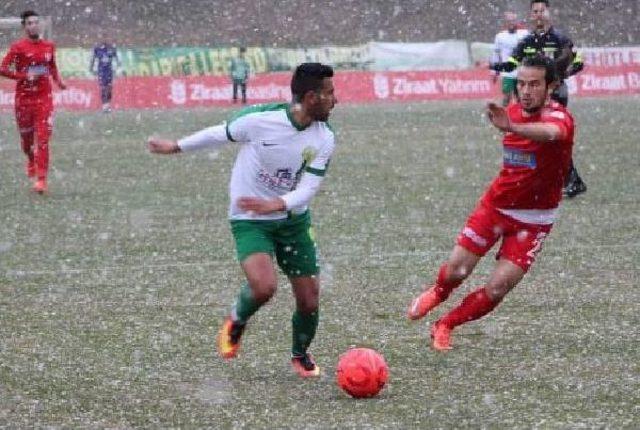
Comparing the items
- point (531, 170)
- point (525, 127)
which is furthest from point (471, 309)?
point (525, 127)

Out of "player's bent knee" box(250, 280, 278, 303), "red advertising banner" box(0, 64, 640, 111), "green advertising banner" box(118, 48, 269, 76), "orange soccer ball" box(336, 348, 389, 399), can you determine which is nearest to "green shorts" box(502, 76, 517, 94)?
"player's bent knee" box(250, 280, 278, 303)

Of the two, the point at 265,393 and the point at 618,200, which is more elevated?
the point at 265,393

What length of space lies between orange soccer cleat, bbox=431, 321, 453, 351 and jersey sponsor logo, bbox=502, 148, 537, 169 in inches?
38.4

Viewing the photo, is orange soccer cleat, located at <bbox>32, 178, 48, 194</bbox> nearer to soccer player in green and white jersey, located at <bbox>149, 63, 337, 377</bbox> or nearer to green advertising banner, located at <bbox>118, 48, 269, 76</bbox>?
soccer player in green and white jersey, located at <bbox>149, 63, 337, 377</bbox>

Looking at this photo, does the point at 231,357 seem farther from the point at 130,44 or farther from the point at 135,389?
the point at 130,44

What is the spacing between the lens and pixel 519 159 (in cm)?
729

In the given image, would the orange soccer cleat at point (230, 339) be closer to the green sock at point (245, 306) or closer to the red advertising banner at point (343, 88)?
the green sock at point (245, 306)

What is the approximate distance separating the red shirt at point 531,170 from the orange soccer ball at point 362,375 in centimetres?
144

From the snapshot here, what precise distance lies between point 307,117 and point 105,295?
10.4 ft

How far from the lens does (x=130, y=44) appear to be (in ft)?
175

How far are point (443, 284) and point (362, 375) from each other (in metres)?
1.50

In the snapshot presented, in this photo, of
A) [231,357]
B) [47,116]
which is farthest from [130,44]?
[231,357]

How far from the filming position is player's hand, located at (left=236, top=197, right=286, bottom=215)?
622 cm

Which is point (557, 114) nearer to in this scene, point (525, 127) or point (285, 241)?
point (525, 127)
